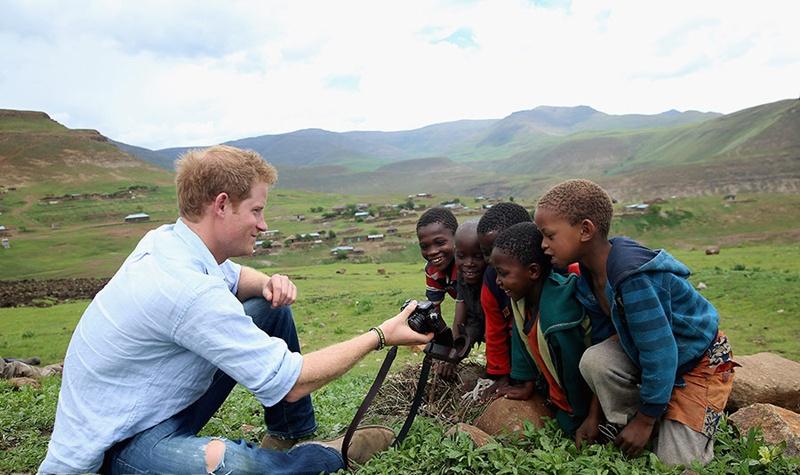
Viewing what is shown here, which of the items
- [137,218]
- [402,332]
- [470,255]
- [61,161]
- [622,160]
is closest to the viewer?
[402,332]

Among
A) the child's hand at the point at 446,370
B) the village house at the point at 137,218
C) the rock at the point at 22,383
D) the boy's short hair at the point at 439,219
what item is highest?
the boy's short hair at the point at 439,219

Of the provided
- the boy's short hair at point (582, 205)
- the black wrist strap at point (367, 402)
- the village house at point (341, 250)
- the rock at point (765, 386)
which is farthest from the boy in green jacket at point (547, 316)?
the village house at point (341, 250)

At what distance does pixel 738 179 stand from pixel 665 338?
280ft

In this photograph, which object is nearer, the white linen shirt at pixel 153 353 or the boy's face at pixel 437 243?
the white linen shirt at pixel 153 353

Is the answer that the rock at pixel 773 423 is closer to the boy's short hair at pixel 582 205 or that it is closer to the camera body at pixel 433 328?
the boy's short hair at pixel 582 205

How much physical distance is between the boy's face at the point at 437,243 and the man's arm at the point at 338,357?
1827mm

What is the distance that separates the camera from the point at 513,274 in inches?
147

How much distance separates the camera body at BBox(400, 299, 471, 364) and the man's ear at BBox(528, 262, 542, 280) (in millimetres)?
646

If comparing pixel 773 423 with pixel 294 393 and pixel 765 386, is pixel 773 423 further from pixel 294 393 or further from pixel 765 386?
pixel 294 393

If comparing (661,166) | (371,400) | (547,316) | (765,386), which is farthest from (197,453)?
(661,166)

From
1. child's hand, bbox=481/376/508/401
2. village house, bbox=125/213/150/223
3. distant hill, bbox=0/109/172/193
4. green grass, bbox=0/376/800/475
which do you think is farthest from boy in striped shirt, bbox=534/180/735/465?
distant hill, bbox=0/109/172/193

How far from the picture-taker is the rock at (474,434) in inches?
144

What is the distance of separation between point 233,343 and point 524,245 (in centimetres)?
188

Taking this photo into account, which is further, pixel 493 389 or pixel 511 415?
pixel 493 389
